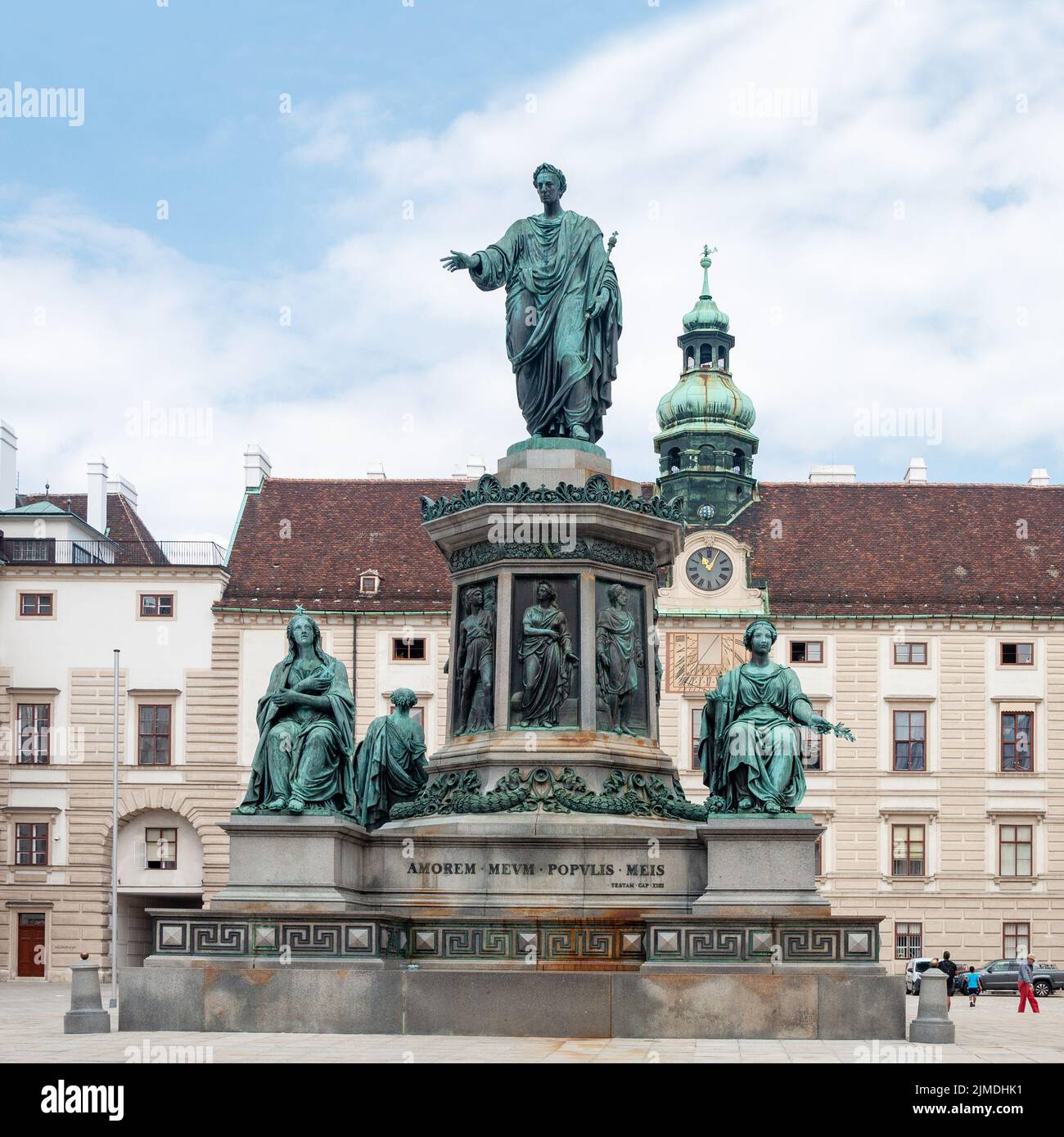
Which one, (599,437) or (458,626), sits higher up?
(599,437)

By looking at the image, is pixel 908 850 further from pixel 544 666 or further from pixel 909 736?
pixel 544 666

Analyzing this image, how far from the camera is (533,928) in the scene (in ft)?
62.6

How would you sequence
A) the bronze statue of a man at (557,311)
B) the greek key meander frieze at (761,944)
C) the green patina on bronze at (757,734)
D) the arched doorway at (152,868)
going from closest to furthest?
1. the greek key meander frieze at (761,944)
2. the green patina on bronze at (757,734)
3. the bronze statue of a man at (557,311)
4. the arched doorway at (152,868)

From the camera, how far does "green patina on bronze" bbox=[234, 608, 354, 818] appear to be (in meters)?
19.6

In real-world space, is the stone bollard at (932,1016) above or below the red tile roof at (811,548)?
below

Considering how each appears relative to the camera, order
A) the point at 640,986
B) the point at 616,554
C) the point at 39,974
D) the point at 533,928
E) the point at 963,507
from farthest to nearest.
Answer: the point at 963,507
the point at 39,974
the point at 616,554
the point at 533,928
the point at 640,986

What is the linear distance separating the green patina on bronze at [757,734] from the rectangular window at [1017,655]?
4616 centimetres

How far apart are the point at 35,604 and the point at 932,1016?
163 ft

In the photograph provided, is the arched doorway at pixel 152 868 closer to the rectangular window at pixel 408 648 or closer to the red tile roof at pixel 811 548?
the red tile roof at pixel 811 548

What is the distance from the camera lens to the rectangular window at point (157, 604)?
64.0 meters

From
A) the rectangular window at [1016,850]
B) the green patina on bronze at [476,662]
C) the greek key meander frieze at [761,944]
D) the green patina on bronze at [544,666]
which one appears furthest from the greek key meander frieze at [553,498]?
the rectangular window at [1016,850]
